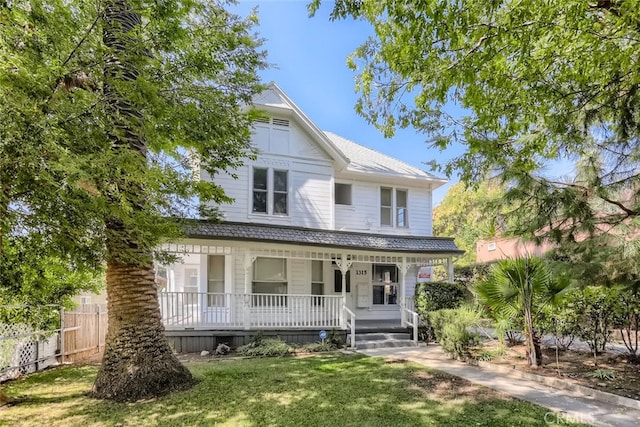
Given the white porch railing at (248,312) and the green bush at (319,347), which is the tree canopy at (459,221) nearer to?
the white porch railing at (248,312)

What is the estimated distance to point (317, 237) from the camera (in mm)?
12047

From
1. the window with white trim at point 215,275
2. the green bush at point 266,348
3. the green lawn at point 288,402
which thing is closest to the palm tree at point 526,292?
the green lawn at point 288,402

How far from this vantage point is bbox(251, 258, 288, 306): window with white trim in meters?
13.0

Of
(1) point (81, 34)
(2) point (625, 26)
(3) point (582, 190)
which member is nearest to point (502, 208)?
(3) point (582, 190)

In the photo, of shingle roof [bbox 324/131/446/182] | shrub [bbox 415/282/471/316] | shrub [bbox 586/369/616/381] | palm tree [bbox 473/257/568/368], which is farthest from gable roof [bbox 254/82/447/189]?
shrub [bbox 586/369/616/381]

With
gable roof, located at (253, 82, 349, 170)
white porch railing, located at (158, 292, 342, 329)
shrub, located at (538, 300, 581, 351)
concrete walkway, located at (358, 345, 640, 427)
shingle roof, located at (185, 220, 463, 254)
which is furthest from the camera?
gable roof, located at (253, 82, 349, 170)

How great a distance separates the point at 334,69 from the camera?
9.91 metres

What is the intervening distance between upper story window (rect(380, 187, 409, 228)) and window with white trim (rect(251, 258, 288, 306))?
4780 millimetres

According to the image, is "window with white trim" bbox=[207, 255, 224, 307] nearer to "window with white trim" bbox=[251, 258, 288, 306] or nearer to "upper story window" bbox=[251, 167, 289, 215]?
"window with white trim" bbox=[251, 258, 288, 306]

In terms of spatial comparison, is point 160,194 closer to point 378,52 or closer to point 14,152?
point 14,152

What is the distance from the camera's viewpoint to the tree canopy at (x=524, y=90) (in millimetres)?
4465

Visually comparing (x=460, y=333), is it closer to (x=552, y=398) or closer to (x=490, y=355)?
(x=490, y=355)

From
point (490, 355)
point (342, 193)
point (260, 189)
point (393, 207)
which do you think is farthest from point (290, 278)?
point (490, 355)

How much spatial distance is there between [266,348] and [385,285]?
664 centimetres
